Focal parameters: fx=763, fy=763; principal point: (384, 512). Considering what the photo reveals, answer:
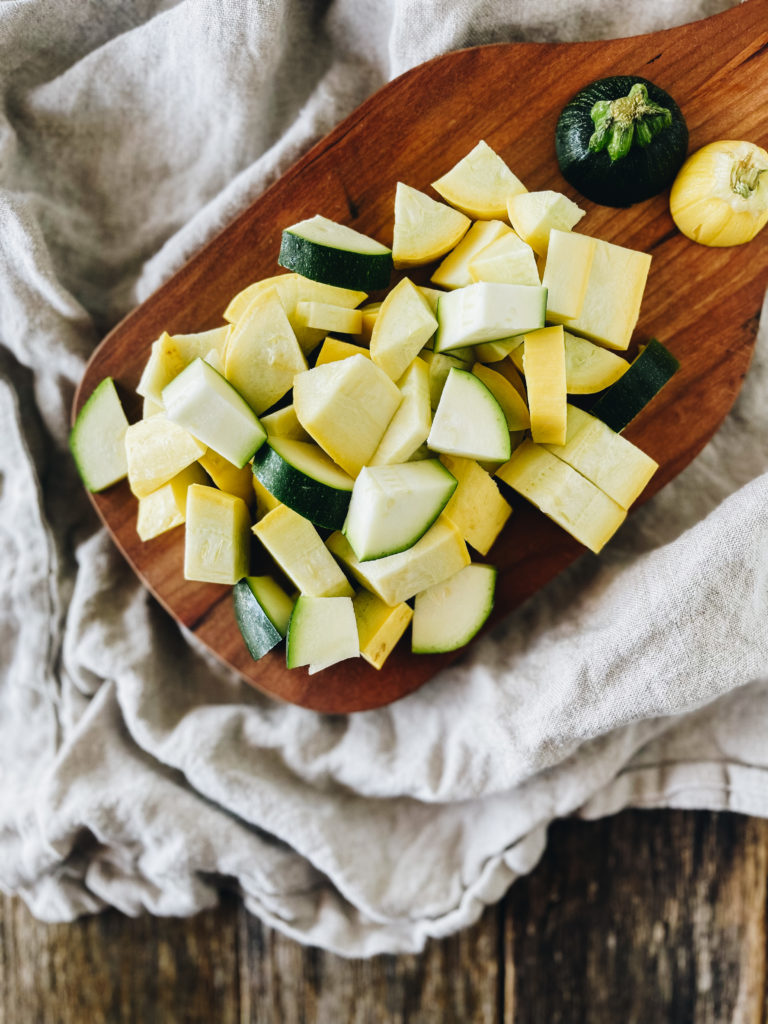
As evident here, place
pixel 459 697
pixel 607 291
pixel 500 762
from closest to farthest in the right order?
1. pixel 607 291
2. pixel 500 762
3. pixel 459 697

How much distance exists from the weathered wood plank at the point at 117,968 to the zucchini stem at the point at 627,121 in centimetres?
207

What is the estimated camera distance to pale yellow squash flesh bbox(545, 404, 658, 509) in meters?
1.62

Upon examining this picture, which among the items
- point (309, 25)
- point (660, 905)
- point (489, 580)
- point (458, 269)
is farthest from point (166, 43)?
point (660, 905)

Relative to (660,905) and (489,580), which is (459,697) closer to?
(489,580)

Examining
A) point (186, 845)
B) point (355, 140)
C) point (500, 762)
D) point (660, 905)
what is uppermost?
point (355, 140)

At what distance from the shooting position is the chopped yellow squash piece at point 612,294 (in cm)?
157

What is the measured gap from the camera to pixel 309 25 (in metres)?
1.84

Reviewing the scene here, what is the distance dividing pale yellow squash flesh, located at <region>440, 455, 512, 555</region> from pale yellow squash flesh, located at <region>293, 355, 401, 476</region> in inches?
6.9

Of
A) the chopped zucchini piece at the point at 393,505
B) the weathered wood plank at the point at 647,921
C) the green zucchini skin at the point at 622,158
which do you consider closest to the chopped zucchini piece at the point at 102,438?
the chopped zucchini piece at the point at 393,505

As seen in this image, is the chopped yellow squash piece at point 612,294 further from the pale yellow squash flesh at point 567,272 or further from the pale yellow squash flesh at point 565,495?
the pale yellow squash flesh at point 565,495

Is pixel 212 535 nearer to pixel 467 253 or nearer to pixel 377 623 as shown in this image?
pixel 377 623

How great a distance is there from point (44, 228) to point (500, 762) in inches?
67.5

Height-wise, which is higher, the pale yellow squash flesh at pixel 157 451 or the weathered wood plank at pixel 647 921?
the pale yellow squash flesh at pixel 157 451

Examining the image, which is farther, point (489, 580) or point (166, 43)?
point (166, 43)
